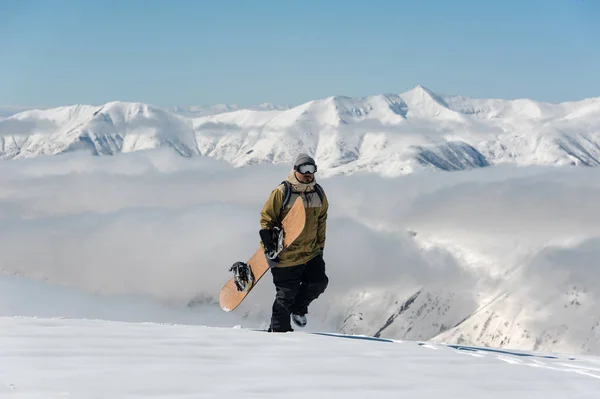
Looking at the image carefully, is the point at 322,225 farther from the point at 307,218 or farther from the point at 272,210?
the point at 272,210

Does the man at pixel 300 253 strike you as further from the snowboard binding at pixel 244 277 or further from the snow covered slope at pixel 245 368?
the snow covered slope at pixel 245 368

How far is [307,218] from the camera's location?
13305 mm

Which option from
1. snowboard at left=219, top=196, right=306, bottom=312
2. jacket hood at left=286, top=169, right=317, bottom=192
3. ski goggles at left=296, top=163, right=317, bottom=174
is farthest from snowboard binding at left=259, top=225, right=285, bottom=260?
ski goggles at left=296, top=163, right=317, bottom=174

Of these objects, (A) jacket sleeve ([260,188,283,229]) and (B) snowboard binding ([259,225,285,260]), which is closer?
(A) jacket sleeve ([260,188,283,229])

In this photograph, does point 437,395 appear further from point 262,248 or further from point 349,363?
point 262,248

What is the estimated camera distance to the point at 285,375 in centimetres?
772

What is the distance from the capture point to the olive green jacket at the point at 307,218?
13117mm

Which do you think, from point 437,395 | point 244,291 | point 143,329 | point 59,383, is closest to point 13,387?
point 59,383

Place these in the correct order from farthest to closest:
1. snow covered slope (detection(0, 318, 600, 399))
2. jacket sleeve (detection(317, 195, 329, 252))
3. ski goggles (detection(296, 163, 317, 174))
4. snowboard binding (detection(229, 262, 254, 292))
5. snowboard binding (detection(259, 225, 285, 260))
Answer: snowboard binding (detection(229, 262, 254, 292))
jacket sleeve (detection(317, 195, 329, 252))
snowboard binding (detection(259, 225, 285, 260))
ski goggles (detection(296, 163, 317, 174))
snow covered slope (detection(0, 318, 600, 399))

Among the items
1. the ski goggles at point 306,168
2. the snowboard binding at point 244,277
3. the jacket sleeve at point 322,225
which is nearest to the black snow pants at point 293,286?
the jacket sleeve at point 322,225

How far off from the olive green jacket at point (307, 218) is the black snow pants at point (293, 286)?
19 cm

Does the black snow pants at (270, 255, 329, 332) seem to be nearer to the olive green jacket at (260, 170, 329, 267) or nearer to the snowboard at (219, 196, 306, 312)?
the olive green jacket at (260, 170, 329, 267)

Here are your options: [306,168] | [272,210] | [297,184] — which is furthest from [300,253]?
[306,168]

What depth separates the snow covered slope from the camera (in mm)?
6797
